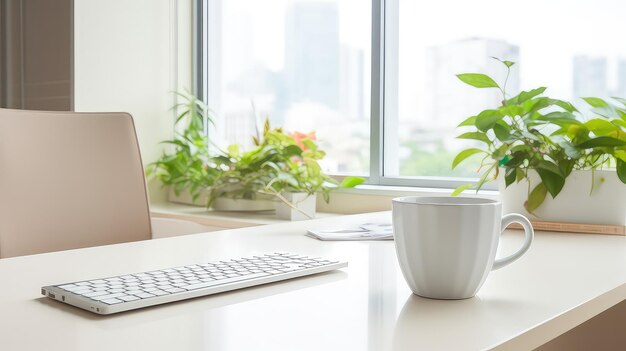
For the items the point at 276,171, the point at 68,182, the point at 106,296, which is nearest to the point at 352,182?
the point at 276,171

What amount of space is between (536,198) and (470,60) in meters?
1.03

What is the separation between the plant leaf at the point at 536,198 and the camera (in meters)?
1.31

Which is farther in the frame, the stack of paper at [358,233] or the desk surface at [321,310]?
the stack of paper at [358,233]

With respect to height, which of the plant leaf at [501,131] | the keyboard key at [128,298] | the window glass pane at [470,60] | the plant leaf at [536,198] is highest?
the window glass pane at [470,60]

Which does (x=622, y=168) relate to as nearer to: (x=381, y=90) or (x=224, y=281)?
(x=224, y=281)

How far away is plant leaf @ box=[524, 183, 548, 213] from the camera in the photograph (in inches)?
51.6

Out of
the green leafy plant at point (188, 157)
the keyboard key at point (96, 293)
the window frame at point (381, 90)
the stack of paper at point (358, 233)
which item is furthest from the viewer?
the green leafy plant at point (188, 157)

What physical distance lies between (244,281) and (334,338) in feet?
0.66

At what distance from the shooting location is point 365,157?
99.1 inches

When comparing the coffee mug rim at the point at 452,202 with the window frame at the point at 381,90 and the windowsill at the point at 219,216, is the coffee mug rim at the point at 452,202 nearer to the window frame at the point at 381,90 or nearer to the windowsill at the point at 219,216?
the windowsill at the point at 219,216

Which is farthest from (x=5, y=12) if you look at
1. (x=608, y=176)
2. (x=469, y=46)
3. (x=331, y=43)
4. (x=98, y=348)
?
(x=98, y=348)

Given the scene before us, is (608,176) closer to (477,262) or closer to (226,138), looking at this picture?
(477,262)

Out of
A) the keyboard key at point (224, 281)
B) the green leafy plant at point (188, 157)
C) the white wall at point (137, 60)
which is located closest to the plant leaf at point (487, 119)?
the keyboard key at point (224, 281)

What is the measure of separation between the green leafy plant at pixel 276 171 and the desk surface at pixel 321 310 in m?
1.25
